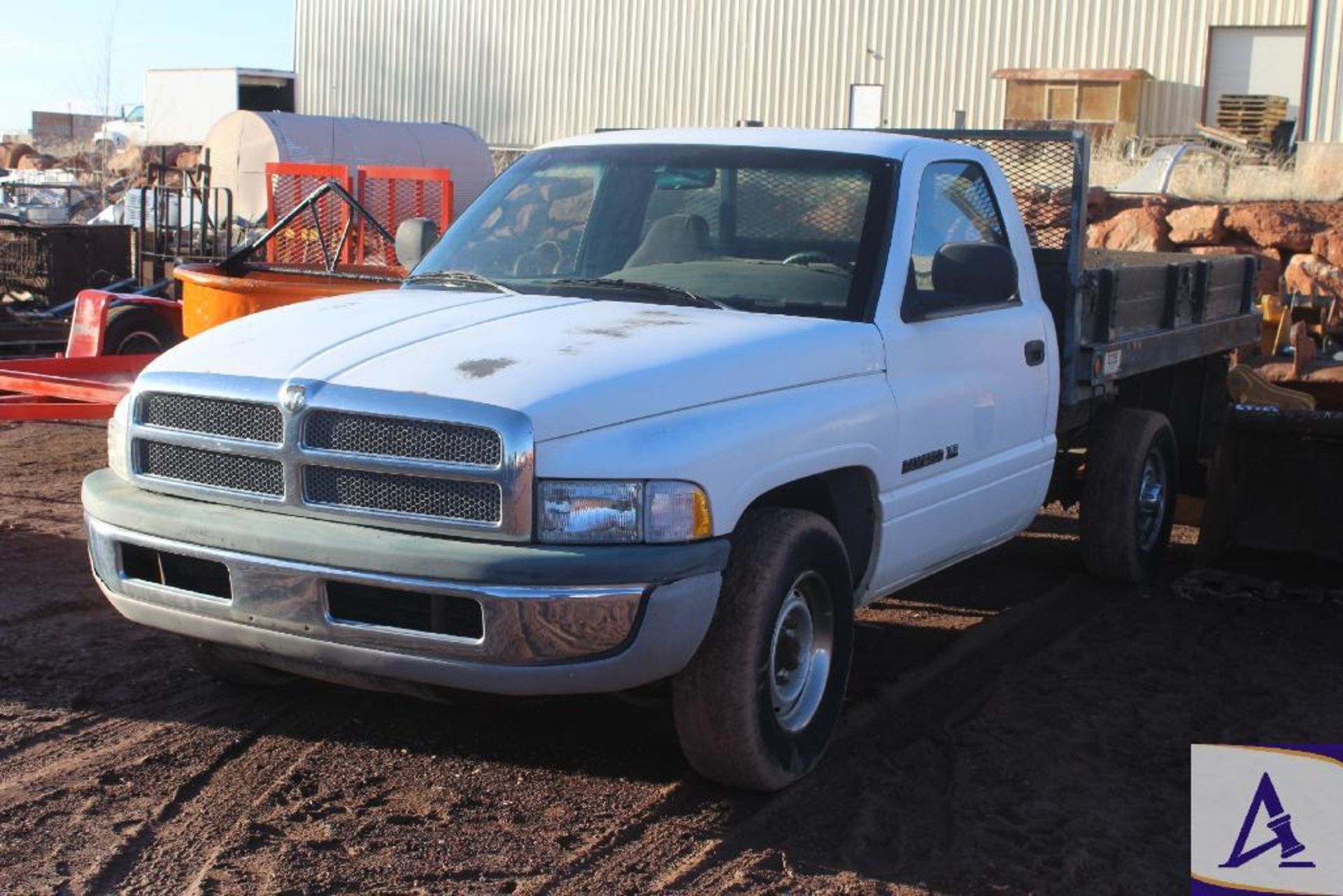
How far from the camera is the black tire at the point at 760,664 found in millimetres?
4422

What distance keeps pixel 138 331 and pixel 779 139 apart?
7.23 metres

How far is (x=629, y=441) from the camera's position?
13.7 ft

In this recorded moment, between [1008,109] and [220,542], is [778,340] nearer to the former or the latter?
[220,542]

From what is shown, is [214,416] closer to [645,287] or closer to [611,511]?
[611,511]

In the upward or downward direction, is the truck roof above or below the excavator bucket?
above

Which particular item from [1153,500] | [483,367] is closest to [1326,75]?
[1153,500]

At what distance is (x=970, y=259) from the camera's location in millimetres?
5344

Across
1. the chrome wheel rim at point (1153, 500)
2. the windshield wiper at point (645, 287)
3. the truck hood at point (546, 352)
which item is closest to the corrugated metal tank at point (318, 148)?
the chrome wheel rim at point (1153, 500)

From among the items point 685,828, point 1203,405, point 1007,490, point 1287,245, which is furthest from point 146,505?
point 1287,245

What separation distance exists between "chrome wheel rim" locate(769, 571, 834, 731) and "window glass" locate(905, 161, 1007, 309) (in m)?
1.19

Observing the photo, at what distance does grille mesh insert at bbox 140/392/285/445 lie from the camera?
14.3ft

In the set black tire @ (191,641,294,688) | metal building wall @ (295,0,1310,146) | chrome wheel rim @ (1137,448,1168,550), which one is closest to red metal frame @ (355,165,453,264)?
chrome wheel rim @ (1137,448,1168,550)

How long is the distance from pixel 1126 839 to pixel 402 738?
2258mm

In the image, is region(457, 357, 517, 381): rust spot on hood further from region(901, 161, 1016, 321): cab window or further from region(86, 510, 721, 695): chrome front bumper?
region(901, 161, 1016, 321): cab window
